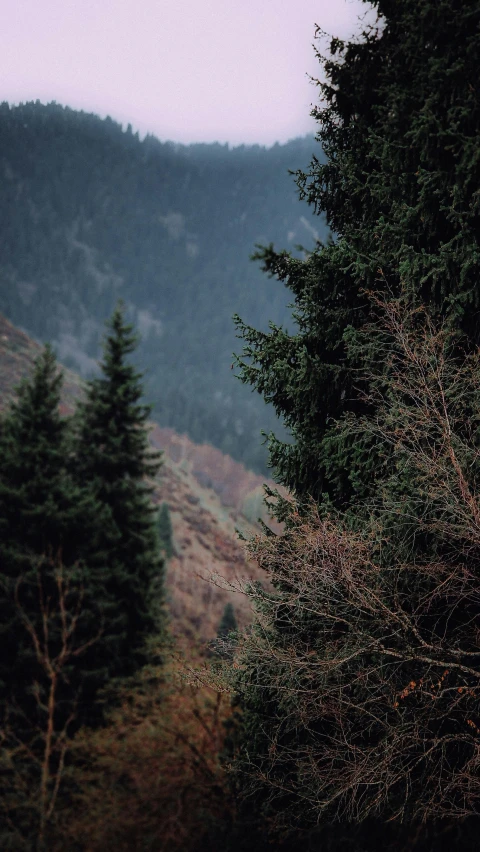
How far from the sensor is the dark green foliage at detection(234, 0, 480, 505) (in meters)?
5.00

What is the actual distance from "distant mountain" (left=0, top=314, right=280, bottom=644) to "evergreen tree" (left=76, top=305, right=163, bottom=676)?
92cm

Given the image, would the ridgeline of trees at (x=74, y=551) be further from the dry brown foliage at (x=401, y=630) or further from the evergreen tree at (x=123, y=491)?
the dry brown foliage at (x=401, y=630)

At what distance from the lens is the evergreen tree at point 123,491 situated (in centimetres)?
1570

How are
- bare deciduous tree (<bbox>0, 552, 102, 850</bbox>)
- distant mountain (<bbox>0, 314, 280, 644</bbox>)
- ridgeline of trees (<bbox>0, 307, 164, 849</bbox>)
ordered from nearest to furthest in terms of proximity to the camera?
bare deciduous tree (<bbox>0, 552, 102, 850</bbox>), ridgeline of trees (<bbox>0, 307, 164, 849</bbox>), distant mountain (<bbox>0, 314, 280, 644</bbox>)

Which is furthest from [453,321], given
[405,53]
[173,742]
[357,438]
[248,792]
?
[173,742]

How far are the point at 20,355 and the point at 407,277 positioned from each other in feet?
337

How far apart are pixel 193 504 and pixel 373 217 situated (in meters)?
89.2

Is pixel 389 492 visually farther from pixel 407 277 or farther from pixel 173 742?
pixel 173 742

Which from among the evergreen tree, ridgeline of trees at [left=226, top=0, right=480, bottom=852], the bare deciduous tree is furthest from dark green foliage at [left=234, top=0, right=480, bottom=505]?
the evergreen tree

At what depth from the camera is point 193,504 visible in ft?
307

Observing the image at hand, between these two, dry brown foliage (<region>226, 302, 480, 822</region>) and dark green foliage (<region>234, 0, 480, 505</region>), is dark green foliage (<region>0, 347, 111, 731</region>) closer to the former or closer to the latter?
dark green foliage (<region>234, 0, 480, 505</region>)

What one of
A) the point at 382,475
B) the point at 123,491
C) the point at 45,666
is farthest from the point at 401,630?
the point at 123,491

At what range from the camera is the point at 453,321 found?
5.16m

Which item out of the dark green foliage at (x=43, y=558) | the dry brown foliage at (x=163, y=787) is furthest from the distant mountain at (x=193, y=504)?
the dry brown foliage at (x=163, y=787)
